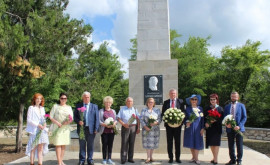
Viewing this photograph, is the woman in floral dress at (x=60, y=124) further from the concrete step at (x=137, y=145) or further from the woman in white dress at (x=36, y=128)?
the concrete step at (x=137, y=145)

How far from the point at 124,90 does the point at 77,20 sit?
1669 cm

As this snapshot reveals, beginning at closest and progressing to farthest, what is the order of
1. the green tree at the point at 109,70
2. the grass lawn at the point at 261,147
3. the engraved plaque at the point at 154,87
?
the engraved plaque at the point at 154,87
the grass lawn at the point at 261,147
the green tree at the point at 109,70

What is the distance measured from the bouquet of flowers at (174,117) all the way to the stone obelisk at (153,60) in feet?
7.21

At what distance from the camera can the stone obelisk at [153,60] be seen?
7988 millimetres

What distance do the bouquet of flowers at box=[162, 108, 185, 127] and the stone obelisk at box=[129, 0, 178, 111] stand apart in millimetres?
2197

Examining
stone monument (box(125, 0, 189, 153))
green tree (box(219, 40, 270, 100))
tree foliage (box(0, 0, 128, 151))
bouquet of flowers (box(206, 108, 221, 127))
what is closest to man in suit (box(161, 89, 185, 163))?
bouquet of flowers (box(206, 108, 221, 127))

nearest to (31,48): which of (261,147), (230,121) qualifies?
(230,121)

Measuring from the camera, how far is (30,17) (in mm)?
8758

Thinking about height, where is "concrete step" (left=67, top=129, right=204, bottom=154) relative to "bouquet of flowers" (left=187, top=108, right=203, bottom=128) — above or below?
below

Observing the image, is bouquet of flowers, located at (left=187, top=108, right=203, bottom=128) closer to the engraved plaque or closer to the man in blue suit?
the man in blue suit

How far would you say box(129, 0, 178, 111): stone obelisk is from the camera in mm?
7988

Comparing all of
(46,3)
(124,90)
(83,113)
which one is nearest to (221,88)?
(124,90)

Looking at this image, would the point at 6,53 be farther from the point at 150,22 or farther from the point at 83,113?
the point at 150,22

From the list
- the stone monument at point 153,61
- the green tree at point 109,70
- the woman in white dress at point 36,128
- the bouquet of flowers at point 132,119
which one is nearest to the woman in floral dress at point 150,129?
the bouquet of flowers at point 132,119
